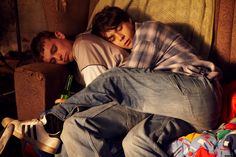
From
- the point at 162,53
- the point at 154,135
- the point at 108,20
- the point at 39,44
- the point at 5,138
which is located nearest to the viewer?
A: the point at 154,135

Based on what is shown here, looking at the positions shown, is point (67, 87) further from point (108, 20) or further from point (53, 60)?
point (108, 20)

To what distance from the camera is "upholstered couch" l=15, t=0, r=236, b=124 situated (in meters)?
→ 1.51

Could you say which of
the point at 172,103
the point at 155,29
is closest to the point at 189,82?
the point at 172,103

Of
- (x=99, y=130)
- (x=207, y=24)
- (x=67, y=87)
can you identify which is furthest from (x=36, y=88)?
(x=207, y=24)

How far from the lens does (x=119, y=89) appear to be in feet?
4.29

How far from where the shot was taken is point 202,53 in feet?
5.43

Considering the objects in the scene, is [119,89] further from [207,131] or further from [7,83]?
[7,83]

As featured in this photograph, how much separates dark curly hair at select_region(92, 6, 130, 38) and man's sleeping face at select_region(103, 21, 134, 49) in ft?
0.07

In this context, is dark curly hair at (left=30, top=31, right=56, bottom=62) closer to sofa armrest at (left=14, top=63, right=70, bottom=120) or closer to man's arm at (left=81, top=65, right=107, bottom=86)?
sofa armrest at (left=14, top=63, right=70, bottom=120)

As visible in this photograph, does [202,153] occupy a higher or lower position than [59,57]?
lower

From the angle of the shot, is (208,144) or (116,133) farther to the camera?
(116,133)

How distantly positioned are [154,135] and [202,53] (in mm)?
636

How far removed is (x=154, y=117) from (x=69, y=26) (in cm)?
92

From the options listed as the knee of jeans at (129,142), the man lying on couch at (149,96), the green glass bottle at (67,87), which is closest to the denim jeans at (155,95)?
the man lying on couch at (149,96)
